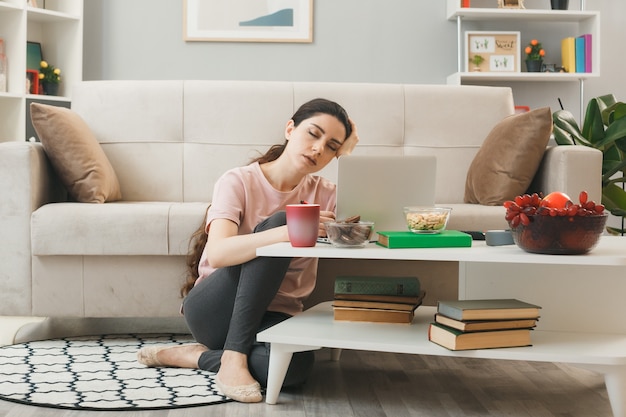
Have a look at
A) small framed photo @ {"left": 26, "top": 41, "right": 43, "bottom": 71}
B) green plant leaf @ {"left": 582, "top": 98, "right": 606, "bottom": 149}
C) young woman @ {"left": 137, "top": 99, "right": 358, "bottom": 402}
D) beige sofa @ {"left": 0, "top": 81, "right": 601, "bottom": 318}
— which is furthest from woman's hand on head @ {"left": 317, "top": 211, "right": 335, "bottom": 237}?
small framed photo @ {"left": 26, "top": 41, "right": 43, "bottom": 71}

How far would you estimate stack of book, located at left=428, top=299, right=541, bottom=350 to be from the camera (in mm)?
1774

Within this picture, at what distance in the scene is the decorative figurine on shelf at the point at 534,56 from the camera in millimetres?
4738

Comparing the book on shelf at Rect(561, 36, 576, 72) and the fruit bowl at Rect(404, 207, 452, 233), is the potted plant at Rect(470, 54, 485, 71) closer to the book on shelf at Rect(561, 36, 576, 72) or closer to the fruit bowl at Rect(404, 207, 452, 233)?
the book on shelf at Rect(561, 36, 576, 72)

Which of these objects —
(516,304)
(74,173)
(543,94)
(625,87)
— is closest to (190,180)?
(74,173)

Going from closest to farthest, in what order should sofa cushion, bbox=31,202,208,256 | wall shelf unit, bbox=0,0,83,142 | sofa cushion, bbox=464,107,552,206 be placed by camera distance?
sofa cushion, bbox=31,202,208,256 < sofa cushion, bbox=464,107,552,206 < wall shelf unit, bbox=0,0,83,142

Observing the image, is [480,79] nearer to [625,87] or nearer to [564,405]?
[625,87]

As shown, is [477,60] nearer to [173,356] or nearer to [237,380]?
[173,356]

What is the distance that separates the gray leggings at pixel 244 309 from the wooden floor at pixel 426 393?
10cm

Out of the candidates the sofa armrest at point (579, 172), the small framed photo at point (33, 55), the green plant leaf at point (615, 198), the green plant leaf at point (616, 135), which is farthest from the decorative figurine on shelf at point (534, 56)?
the small framed photo at point (33, 55)

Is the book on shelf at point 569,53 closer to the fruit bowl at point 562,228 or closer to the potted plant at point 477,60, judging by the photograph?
the potted plant at point 477,60

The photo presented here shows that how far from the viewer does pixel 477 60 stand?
4734 millimetres

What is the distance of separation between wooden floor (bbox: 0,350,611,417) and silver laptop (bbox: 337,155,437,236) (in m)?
0.45

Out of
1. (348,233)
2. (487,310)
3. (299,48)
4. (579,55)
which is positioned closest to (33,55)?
(299,48)

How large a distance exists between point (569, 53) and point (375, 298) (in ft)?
10.5
